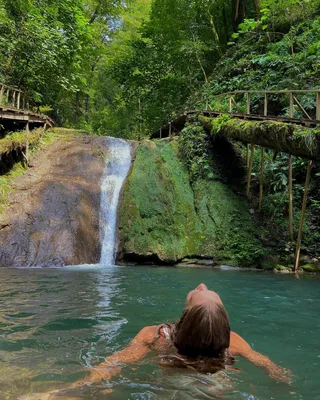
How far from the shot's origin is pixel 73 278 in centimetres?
833

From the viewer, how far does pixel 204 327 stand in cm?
229

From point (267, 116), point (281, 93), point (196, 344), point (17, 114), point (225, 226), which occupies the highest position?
point (281, 93)

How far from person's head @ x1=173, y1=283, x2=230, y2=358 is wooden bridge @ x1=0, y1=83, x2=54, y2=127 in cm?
1191

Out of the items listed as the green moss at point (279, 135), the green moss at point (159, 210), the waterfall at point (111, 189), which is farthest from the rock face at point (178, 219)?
the green moss at point (279, 135)

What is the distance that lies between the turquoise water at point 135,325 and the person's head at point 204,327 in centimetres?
31

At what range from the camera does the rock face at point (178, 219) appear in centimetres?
1151

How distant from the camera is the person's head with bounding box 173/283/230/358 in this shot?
7.49 feet

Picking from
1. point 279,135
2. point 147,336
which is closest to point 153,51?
point 279,135

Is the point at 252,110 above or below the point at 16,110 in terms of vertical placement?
above

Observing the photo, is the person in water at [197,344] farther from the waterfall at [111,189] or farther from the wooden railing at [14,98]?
the wooden railing at [14,98]

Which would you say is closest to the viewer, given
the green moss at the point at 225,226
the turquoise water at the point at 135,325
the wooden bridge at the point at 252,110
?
the turquoise water at the point at 135,325

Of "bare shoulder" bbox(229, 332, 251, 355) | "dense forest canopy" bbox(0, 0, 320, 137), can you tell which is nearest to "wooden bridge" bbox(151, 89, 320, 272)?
"dense forest canopy" bbox(0, 0, 320, 137)

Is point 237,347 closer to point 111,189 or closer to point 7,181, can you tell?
point 111,189

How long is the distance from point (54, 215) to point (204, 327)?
1033cm
